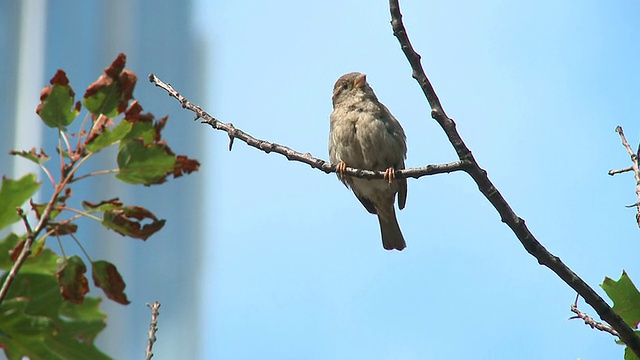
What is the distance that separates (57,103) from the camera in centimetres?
116

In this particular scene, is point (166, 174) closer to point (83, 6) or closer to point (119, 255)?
point (119, 255)

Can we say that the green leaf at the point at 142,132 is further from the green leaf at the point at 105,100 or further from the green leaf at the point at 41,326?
the green leaf at the point at 41,326

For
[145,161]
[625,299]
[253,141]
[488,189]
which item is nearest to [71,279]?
[145,161]

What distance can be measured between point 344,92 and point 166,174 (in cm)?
375

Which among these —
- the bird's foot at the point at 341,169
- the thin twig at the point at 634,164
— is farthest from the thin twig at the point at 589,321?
the bird's foot at the point at 341,169

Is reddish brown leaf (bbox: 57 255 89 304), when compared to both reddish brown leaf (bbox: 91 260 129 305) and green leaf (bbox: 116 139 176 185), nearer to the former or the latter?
reddish brown leaf (bbox: 91 260 129 305)

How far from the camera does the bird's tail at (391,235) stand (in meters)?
5.30

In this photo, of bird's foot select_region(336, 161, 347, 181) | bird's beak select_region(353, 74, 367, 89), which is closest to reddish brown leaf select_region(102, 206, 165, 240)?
bird's foot select_region(336, 161, 347, 181)

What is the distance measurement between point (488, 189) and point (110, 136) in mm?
989

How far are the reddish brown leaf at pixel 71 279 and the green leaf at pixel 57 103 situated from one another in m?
0.18

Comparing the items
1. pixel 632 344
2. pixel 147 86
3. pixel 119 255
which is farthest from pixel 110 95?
pixel 147 86

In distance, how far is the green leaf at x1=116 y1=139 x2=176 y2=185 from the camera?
44.4 inches

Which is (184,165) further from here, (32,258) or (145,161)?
(32,258)

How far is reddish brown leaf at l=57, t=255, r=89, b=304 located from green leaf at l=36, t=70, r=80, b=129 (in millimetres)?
178
